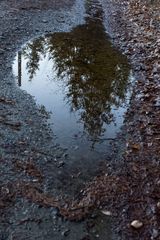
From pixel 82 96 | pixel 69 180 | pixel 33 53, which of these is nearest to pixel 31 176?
pixel 69 180

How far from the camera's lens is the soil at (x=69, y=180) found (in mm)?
4707

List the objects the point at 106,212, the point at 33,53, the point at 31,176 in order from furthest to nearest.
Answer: the point at 33,53 → the point at 31,176 → the point at 106,212

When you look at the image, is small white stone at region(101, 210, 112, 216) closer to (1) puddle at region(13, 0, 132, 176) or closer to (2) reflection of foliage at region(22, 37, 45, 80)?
(1) puddle at region(13, 0, 132, 176)

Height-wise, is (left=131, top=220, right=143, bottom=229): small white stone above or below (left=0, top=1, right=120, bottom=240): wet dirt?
below

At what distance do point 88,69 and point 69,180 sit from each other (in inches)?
175

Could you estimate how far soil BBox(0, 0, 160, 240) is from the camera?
15.4ft

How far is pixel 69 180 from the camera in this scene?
5594 mm

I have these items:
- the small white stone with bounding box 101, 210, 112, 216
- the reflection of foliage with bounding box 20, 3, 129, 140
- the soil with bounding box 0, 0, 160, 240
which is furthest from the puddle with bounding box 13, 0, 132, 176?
the small white stone with bounding box 101, 210, 112, 216

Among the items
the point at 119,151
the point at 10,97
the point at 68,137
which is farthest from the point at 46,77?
the point at 119,151

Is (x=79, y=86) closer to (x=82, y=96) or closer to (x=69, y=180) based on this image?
(x=82, y=96)

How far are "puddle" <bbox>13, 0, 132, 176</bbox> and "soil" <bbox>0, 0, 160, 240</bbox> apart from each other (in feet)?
0.78

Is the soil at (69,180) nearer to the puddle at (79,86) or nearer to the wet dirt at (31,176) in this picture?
the wet dirt at (31,176)

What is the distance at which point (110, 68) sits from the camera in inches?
385

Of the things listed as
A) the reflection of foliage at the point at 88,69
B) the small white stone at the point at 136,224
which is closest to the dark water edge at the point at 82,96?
the reflection of foliage at the point at 88,69
